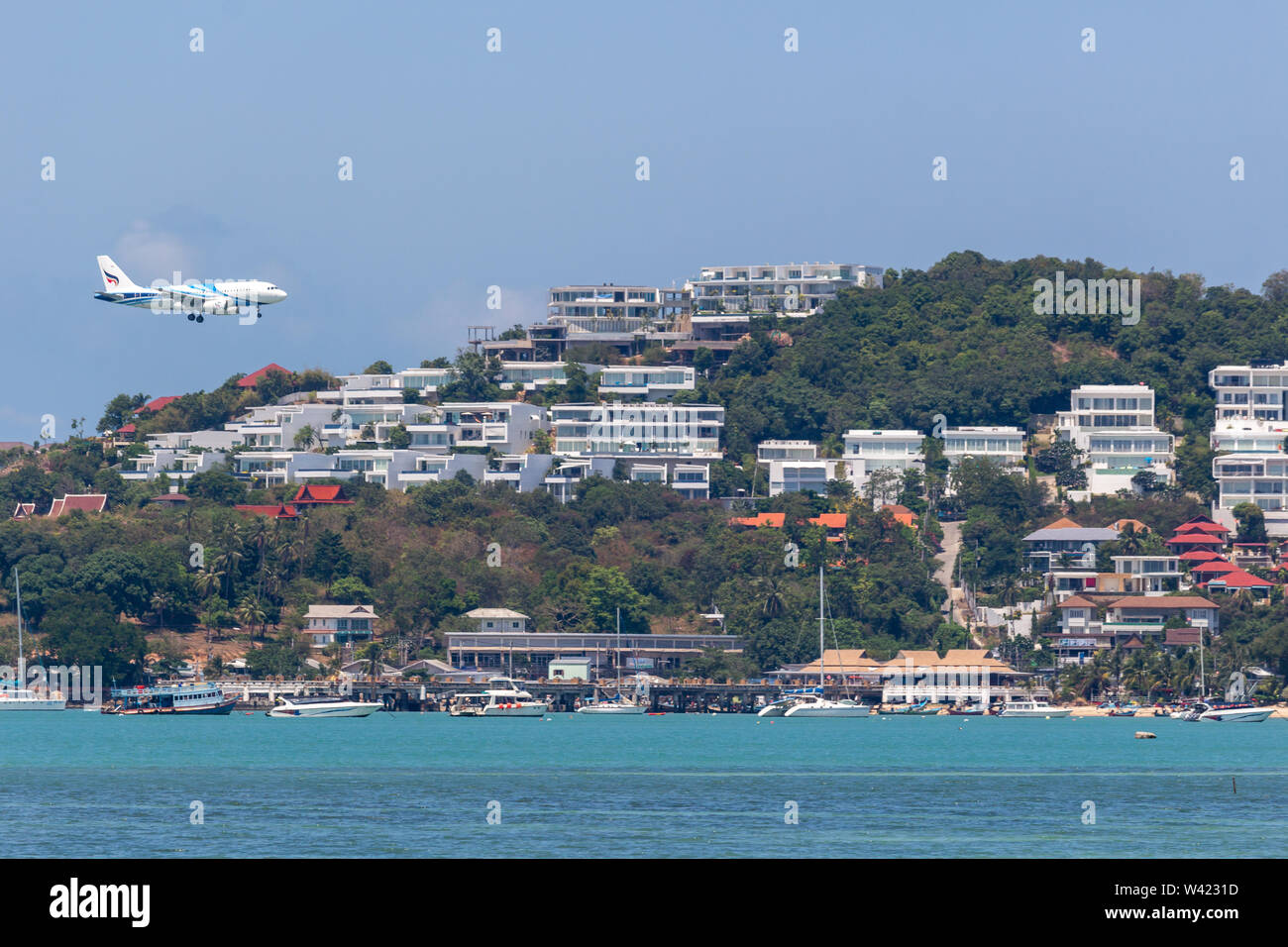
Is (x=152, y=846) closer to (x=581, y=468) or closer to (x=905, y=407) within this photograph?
(x=581, y=468)

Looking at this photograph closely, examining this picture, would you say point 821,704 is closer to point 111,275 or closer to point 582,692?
point 582,692

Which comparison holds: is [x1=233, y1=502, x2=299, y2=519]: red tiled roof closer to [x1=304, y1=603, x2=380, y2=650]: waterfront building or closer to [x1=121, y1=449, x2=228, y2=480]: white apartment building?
[x1=121, y1=449, x2=228, y2=480]: white apartment building

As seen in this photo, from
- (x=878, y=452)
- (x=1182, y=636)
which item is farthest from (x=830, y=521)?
(x=1182, y=636)

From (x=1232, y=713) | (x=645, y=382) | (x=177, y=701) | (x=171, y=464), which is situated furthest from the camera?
(x=645, y=382)

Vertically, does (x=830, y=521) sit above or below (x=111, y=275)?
below

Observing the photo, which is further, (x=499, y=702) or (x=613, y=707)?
(x=613, y=707)

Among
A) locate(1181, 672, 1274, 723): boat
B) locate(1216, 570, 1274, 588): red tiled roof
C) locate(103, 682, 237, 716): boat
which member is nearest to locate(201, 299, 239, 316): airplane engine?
locate(103, 682, 237, 716): boat
